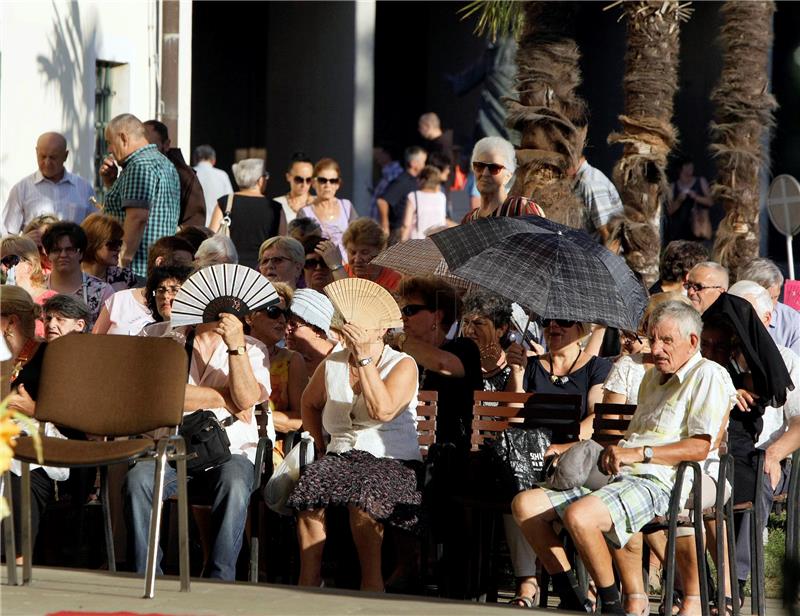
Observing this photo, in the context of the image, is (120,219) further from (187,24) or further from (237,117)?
(237,117)

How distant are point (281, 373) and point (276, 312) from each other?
1.28 ft

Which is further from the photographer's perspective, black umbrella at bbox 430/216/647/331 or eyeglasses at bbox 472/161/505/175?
eyeglasses at bbox 472/161/505/175

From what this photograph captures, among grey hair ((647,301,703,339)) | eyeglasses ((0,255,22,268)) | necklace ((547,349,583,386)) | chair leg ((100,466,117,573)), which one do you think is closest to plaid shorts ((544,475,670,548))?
grey hair ((647,301,703,339))

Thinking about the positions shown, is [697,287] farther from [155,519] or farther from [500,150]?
[155,519]

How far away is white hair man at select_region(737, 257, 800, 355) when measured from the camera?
8141 millimetres

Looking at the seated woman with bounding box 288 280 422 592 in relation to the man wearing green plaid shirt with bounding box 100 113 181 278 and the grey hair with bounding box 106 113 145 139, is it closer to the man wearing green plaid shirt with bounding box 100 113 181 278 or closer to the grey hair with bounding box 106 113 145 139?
the man wearing green plaid shirt with bounding box 100 113 181 278

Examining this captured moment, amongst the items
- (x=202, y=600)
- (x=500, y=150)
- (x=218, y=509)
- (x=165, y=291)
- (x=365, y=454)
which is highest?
(x=500, y=150)

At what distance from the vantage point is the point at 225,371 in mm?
6672

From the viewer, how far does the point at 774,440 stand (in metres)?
7.05

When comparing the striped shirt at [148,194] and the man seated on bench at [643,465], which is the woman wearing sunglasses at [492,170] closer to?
the striped shirt at [148,194]

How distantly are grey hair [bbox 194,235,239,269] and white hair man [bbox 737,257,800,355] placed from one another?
2977 millimetres

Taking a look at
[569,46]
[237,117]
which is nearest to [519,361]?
[569,46]

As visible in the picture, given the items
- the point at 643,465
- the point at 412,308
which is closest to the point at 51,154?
the point at 412,308

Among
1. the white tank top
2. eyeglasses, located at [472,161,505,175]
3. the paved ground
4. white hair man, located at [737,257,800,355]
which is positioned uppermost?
eyeglasses, located at [472,161,505,175]
